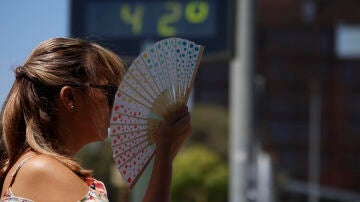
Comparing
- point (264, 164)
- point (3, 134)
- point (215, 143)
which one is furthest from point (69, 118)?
point (215, 143)

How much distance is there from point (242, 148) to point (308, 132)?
6193cm

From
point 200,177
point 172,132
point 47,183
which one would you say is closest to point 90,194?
point 47,183

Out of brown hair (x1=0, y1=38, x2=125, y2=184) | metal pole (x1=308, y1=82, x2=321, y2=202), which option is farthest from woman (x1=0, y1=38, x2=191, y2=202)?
→ metal pole (x1=308, y1=82, x2=321, y2=202)

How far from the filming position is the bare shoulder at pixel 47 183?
185 centimetres

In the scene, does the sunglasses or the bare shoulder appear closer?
the bare shoulder

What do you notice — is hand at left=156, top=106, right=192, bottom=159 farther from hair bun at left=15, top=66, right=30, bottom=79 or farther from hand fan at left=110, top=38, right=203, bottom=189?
hair bun at left=15, top=66, right=30, bottom=79

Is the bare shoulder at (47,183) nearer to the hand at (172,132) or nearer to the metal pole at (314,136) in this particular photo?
the hand at (172,132)

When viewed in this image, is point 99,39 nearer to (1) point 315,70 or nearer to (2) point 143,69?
(2) point 143,69

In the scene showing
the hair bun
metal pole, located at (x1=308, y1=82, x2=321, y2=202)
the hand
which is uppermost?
Result: the hair bun

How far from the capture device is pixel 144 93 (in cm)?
200

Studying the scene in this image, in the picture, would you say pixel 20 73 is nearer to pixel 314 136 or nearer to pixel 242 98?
pixel 242 98

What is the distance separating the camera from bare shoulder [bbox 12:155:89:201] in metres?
1.85

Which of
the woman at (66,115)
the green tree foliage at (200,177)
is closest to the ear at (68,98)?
the woman at (66,115)

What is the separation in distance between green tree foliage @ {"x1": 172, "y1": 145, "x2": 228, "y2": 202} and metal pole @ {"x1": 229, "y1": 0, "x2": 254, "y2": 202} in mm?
26614
